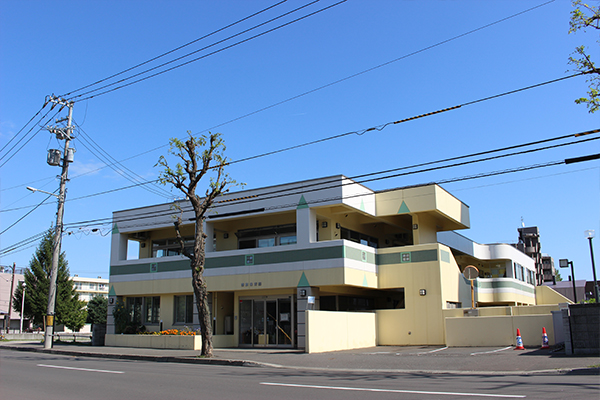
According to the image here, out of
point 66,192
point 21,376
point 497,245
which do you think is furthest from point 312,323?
point 497,245

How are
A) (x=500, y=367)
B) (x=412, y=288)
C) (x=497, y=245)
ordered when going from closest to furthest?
(x=500, y=367), (x=412, y=288), (x=497, y=245)

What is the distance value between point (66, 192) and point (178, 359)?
13163mm

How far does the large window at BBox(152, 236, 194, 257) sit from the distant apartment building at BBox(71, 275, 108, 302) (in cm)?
6566

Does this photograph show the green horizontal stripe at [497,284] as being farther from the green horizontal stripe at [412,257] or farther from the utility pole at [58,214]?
the utility pole at [58,214]

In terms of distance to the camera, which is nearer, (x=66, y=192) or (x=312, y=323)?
(x=312, y=323)

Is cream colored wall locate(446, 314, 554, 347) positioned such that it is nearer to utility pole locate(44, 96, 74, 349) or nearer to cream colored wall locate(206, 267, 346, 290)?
cream colored wall locate(206, 267, 346, 290)

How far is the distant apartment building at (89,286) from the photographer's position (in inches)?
3605

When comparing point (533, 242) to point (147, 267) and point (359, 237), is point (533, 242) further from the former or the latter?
point (147, 267)

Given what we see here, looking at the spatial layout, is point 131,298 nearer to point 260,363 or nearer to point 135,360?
point 135,360

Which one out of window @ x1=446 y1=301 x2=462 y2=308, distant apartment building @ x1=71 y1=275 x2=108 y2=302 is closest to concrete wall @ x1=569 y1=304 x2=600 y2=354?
window @ x1=446 y1=301 x2=462 y2=308

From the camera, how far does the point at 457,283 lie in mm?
26219

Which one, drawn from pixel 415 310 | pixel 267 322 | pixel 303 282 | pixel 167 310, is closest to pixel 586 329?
pixel 415 310

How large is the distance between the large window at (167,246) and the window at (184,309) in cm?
299

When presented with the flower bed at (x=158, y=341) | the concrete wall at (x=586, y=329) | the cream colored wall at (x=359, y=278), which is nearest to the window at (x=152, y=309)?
the flower bed at (x=158, y=341)
